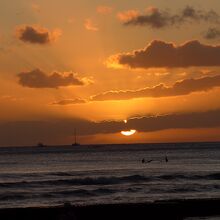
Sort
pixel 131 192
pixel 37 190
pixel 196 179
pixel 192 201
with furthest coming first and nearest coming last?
pixel 196 179 < pixel 37 190 < pixel 131 192 < pixel 192 201

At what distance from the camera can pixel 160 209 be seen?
80.0 ft

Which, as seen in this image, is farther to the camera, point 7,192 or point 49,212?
point 7,192

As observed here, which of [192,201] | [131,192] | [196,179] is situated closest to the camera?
[192,201]

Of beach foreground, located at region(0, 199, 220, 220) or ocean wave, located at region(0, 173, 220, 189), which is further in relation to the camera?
ocean wave, located at region(0, 173, 220, 189)

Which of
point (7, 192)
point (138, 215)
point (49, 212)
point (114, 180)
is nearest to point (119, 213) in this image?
point (138, 215)

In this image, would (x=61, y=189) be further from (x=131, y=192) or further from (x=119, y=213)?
(x=119, y=213)

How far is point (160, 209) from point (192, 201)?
7.48 feet

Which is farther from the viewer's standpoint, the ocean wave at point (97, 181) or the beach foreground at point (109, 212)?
the ocean wave at point (97, 181)

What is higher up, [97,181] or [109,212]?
[97,181]

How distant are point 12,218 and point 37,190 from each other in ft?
97.7

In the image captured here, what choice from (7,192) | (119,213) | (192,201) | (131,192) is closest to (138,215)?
(119,213)

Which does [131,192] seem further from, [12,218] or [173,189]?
[12,218]

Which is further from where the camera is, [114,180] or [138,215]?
[114,180]

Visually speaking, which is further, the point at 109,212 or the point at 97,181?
the point at 97,181
